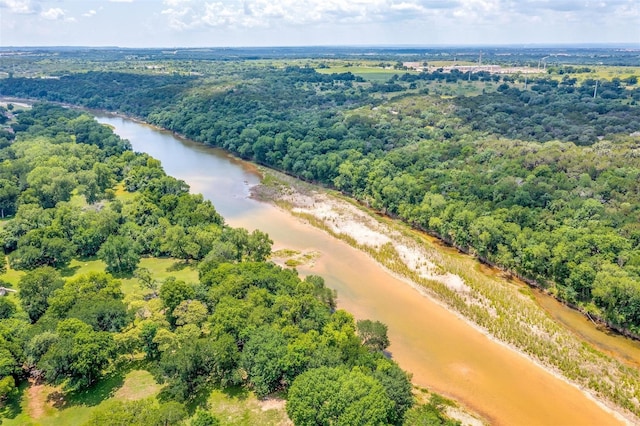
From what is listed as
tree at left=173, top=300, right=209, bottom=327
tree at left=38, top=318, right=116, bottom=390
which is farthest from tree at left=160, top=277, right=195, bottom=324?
tree at left=38, top=318, right=116, bottom=390

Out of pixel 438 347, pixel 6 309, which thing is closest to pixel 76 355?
pixel 6 309

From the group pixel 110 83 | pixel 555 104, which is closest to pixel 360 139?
pixel 555 104

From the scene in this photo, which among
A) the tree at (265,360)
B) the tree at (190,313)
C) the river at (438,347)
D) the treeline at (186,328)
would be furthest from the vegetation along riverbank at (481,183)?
the tree at (190,313)

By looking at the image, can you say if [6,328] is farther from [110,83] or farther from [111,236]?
[110,83]

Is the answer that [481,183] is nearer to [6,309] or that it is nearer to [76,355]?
[76,355]

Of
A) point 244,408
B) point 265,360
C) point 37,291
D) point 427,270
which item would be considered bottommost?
point 244,408
